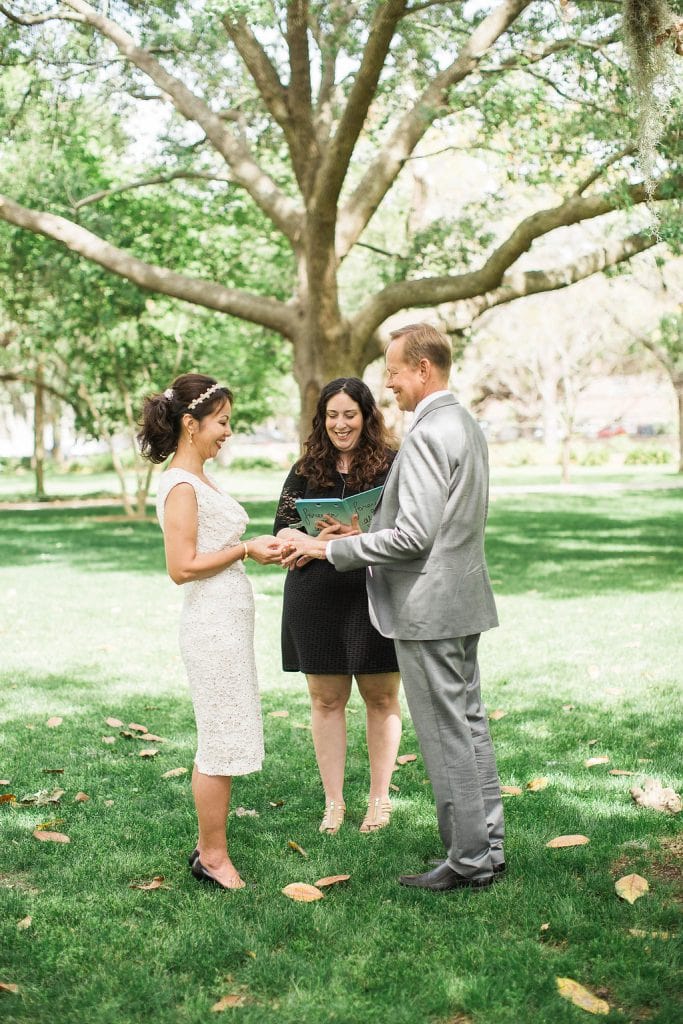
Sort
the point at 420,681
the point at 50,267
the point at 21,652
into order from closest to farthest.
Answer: the point at 420,681, the point at 21,652, the point at 50,267

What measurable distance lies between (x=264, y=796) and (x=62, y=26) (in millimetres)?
12032

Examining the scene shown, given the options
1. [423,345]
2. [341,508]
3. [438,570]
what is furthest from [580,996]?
[423,345]

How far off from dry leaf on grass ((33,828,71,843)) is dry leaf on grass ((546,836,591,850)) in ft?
6.92

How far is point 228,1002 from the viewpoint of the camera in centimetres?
331

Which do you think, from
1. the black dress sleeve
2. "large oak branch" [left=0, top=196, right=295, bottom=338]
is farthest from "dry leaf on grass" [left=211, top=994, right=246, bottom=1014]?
"large oak branch" [left=0, top=196, right=295, bottom=338]

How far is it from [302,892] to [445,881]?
55 centimetres

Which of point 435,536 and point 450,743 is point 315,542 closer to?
point 435,536

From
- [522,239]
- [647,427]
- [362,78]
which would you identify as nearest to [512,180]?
[522,239]

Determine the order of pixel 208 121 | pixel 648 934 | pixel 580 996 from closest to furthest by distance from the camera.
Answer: pixel 580 996 → pixel 648 934 → pixel 208 121

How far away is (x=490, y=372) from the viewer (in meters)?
56.9

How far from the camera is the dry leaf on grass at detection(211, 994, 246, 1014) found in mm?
3273

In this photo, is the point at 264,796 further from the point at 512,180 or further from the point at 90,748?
the point at 512,180

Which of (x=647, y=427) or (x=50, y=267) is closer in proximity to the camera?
(x=50, y=267)

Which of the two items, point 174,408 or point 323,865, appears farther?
point 323,865
